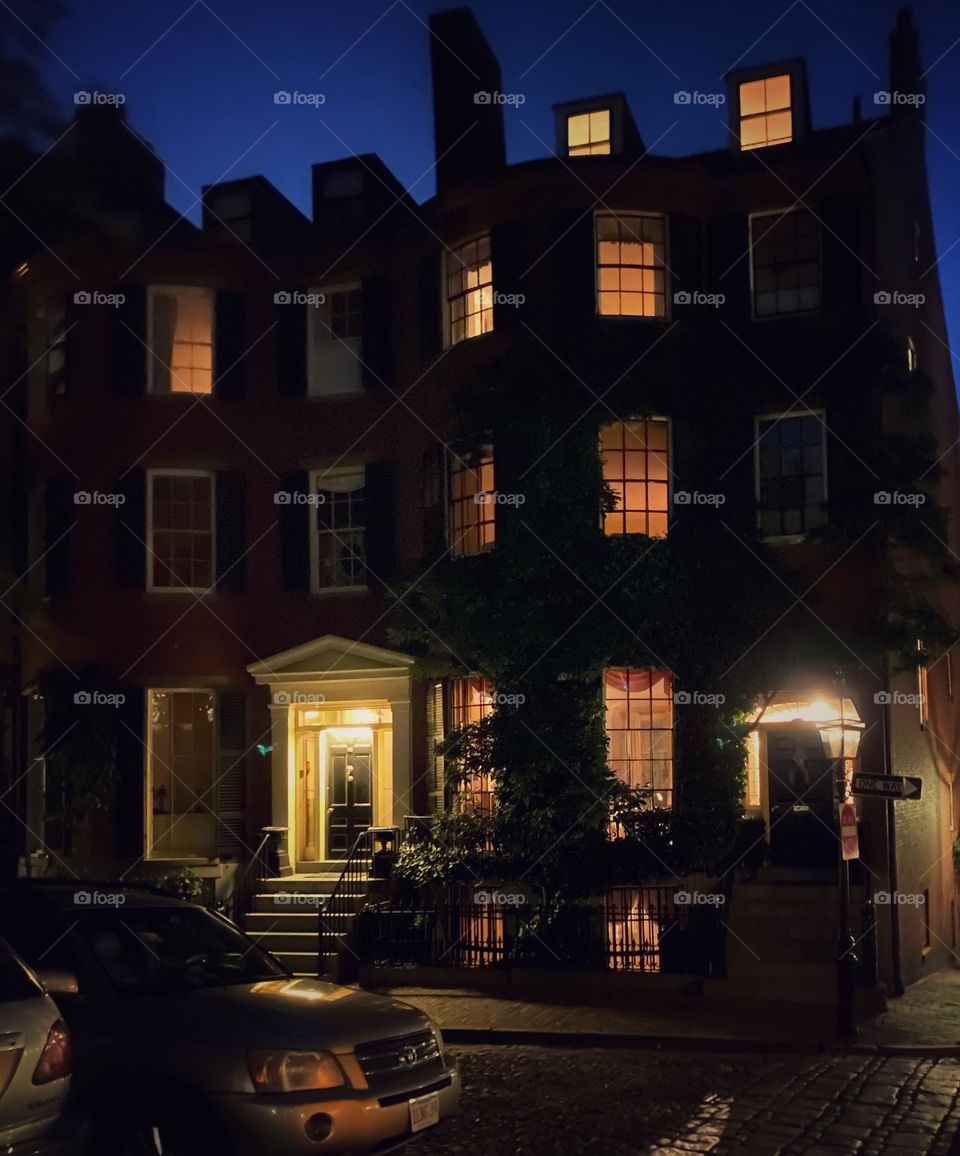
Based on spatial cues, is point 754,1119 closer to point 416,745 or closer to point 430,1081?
point 430,1081

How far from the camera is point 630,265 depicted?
1925cm

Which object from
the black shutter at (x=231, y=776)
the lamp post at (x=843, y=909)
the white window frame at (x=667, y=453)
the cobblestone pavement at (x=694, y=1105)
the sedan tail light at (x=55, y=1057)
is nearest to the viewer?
the sedan tail light at (x=55, y=1057)

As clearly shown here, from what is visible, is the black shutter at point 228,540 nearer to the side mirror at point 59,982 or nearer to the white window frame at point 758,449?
the white window frame at point 758,449

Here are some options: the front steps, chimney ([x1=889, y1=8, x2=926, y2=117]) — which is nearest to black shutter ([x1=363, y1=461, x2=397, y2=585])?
the front steps

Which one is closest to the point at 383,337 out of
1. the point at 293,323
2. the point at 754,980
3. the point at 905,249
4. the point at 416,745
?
the point at 293,323

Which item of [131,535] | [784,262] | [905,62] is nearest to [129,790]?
[131,535]

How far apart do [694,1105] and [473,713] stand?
9.55 m

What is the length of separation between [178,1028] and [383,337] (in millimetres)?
15206

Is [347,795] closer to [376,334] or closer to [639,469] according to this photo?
[639,469]

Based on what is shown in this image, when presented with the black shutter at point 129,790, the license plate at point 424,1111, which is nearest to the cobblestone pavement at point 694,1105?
the license plate at point 424,1111

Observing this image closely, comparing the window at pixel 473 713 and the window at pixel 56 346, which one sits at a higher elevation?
the window at pixel 56 346

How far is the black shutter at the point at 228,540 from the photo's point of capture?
21.6m

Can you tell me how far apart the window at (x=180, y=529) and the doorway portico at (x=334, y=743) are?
1926mm

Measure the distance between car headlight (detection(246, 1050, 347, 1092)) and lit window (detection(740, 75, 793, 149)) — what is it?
1598 cm
